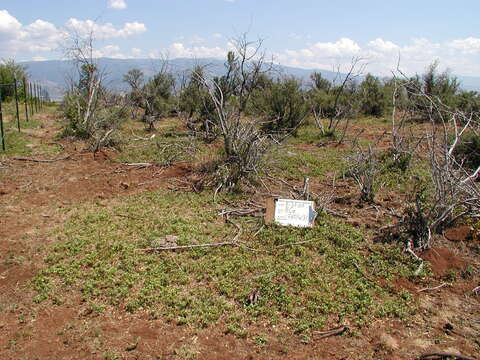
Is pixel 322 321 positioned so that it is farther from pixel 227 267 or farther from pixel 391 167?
pixel 391 167

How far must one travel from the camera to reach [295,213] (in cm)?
528

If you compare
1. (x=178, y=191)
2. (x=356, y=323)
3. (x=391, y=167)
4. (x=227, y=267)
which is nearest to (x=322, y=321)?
(x=356, y=323)

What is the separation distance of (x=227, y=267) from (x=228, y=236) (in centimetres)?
80

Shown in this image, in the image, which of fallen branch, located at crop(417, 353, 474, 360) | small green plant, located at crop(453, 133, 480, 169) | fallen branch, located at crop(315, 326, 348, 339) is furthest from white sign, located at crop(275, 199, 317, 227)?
small green plant, located at crop(453, 133, 480, 169)

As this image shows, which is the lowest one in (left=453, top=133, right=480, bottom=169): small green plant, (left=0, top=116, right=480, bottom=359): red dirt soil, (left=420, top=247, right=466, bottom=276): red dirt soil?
(left=0, top=116, right=480, bottom=359): red dirt soil

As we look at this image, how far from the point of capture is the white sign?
5.19 meters

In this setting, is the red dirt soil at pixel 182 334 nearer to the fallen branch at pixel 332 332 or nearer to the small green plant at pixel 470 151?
the fallen branch at pixel 332 332

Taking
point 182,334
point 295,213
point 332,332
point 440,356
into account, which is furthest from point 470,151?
point 182,334

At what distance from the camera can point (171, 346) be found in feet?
10.1

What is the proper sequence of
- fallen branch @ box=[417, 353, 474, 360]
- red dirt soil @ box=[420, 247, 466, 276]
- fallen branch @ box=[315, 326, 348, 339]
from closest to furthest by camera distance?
fallen branch @ box=[417, 353, 474, 360] < fallen branch @ box=[315, 326, 348, 339] < red dirt soil @ box=[420, 247, 466, 276]

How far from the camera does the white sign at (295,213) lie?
519cm

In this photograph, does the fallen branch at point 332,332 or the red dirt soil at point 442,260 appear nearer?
the fallen branch at point 332,332

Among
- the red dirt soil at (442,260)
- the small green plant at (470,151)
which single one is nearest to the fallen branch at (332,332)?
the red dirt soil at (442,260)

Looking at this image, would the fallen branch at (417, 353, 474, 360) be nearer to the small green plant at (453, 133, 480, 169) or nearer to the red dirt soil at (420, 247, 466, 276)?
the red dirt soil at (420, 247, 466, 276)
